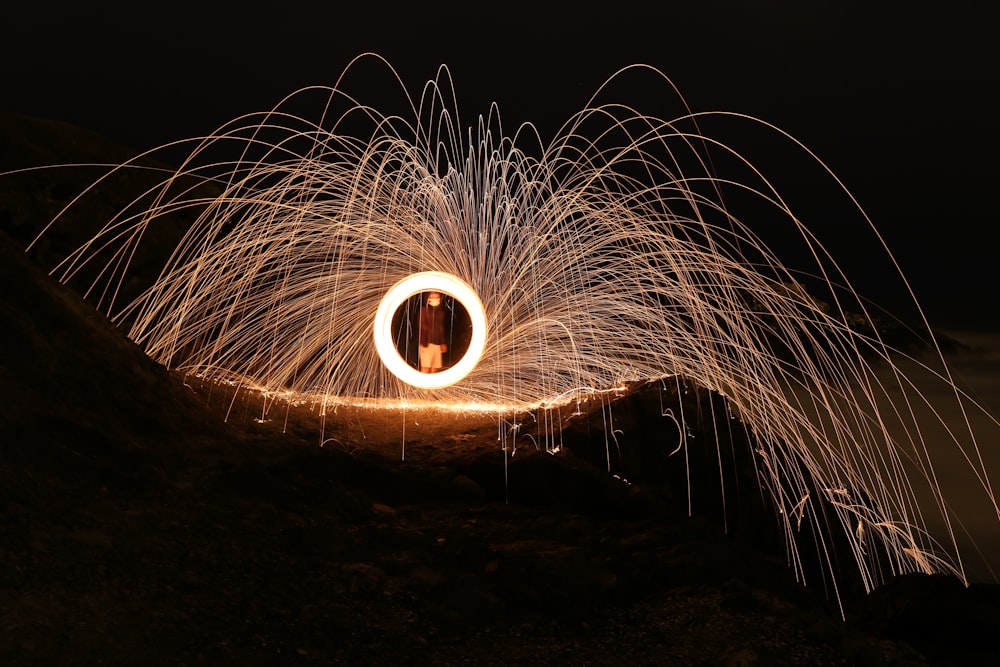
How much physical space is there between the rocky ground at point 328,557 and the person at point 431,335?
203cm

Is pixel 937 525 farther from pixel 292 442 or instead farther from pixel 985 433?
pixel 292 442

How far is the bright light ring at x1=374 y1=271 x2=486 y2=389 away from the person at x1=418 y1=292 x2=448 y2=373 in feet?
1.53

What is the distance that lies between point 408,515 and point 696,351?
3.70m

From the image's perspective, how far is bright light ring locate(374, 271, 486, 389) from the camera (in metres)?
7.43

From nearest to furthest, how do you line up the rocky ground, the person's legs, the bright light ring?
the rocky ground → the bright light ring → the person's legs

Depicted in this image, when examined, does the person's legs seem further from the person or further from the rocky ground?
the rocky ground

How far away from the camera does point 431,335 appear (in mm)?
8219

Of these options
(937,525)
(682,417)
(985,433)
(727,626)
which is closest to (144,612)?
(727,626)

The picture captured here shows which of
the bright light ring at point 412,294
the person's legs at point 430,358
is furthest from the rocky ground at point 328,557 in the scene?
the person's legs at point 430,358

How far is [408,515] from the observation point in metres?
5.13

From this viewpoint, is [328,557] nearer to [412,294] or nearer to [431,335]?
[412,294]

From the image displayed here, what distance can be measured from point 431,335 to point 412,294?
0.75 meters

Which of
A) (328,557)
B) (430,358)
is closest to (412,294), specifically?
(430,358)

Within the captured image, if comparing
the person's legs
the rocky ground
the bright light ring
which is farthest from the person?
the rocky ground
